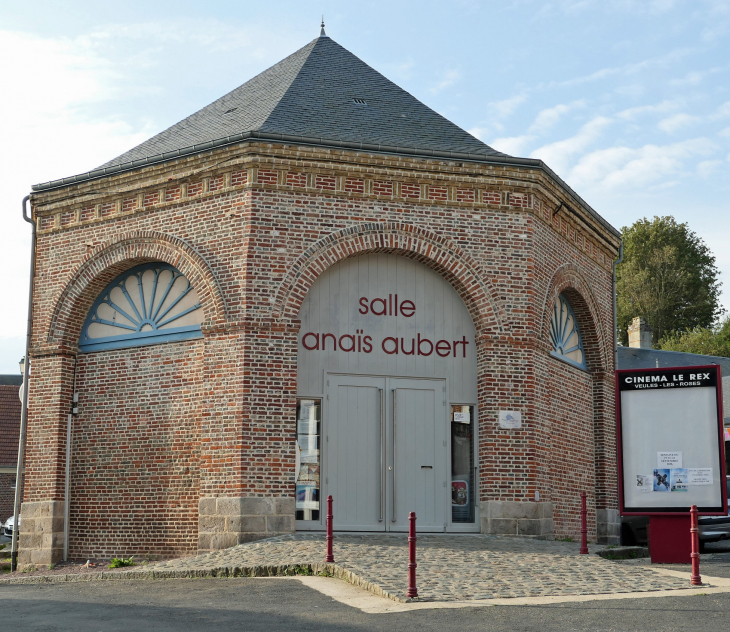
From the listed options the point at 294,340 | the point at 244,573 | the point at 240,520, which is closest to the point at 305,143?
the point at 294,340

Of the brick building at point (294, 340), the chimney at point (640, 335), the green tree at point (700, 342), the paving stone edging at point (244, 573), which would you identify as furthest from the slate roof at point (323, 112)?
the green tree at point (700, 342)

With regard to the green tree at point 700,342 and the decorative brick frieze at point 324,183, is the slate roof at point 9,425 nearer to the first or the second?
the decorative brick frieze at point 324,183

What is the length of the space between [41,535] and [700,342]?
3499 cm

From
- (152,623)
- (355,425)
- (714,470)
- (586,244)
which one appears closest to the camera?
(152,623)

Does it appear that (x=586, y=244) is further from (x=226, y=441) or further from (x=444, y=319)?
(x=226, y=441)

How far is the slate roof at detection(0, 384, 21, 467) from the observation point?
107ft

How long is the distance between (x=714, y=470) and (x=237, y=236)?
7.80m

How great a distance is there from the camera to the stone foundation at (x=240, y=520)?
43.7 feet

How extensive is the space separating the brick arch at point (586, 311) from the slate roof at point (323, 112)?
8.79 feet

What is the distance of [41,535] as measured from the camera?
15172 millimetres

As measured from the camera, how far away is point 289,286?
14.2 metres

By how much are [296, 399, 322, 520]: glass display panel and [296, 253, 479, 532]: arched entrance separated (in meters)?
0.02

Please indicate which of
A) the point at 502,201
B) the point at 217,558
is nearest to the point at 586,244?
the point at 502,201

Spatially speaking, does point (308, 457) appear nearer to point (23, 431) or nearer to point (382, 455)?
point (382, 455)
